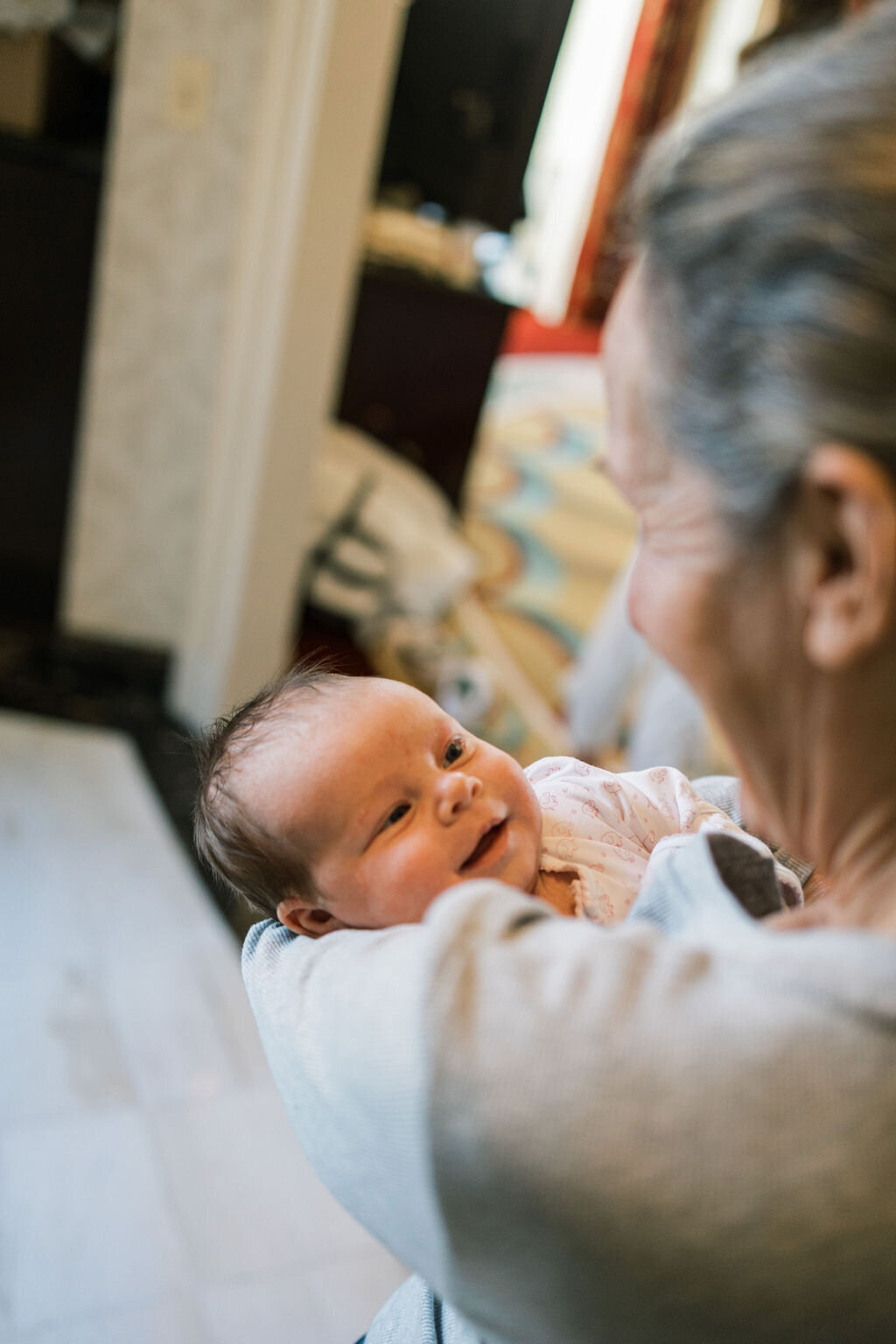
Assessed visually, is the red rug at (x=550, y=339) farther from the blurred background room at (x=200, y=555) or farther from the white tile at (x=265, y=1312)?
the white tile at (x=265, y=1312)

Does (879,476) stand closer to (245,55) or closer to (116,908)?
(116,908)

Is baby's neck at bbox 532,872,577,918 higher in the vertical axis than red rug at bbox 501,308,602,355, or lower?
higher

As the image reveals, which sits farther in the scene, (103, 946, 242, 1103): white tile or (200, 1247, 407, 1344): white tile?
(103, 946, 242, 1103): white tile

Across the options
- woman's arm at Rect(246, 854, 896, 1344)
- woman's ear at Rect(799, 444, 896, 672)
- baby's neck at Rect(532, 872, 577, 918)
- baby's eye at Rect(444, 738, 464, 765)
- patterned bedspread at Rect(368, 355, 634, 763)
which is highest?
woman's ear at Rect(799, 444, 896, 672)

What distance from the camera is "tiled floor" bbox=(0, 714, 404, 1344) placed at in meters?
1.53

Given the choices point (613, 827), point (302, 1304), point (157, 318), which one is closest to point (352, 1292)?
point (302, 1304)

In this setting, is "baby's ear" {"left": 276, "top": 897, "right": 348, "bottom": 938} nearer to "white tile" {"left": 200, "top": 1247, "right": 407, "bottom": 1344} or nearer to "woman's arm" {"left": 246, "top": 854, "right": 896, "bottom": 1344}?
"woman's arm" {"left": 246, "top": 854, "right": 896, "bottom": 1344}

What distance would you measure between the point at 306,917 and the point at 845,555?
446 millimetres

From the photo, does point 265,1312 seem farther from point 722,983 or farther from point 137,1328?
point 722,983

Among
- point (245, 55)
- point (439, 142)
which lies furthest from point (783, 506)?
point (439, 142)

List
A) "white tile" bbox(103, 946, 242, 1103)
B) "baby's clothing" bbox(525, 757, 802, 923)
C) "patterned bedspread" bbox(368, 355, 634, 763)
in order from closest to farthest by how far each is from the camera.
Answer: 1. "baby's clothing" bbox(525, 757, 802, 923)
2. "white tile" bbox(103, 946, 242, 1103)
3. "patterned bedspread" bbox(368, 355, 634, 763)

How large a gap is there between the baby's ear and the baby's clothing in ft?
0.49

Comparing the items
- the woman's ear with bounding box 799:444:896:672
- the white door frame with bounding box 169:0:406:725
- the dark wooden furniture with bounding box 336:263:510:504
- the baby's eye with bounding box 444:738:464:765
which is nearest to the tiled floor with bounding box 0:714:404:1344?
the white door frame with bounding box 169:0:406:725

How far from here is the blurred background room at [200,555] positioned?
1669 millimetres
